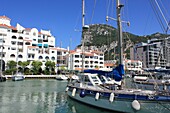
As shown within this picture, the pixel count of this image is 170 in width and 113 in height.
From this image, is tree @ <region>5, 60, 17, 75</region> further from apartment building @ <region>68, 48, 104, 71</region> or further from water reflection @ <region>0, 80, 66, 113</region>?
water reflection @ <region>0, 80, 66, 113</region>

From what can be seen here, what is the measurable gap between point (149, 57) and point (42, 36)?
87321mm

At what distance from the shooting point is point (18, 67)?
249 feet

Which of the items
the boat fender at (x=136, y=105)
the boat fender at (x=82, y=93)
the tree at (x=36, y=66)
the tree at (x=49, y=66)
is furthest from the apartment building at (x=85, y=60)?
the boat fender at (x=136, y=105)

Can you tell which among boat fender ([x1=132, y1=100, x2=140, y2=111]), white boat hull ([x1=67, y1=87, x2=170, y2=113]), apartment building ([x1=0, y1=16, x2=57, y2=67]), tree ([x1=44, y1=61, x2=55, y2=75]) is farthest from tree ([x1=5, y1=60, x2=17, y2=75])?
boat fender ([x1=132, y1=100, x2=140, y2=111])

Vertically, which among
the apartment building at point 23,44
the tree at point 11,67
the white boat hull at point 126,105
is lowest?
the white boat hull at point 126,105

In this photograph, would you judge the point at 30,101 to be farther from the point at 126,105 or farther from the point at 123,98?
the point at 126,105

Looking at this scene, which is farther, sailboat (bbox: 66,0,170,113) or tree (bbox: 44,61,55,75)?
tree (bbox: 44,61,55,75)

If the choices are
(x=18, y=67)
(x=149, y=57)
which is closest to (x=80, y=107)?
(x=18, y=67)

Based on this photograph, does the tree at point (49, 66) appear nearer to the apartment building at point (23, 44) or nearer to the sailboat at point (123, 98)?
the apartment building at point (23, 44)

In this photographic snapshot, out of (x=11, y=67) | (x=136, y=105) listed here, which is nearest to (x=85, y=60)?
(x=11, y=67)

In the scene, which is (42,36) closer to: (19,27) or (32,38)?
(32,38)

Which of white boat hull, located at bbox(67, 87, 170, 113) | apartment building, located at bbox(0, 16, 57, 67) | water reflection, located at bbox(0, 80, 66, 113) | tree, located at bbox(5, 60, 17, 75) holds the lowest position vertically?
water reflection, located at bbox(0, 80, 66, 113)

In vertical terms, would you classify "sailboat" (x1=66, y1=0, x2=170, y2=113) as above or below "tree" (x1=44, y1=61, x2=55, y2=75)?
below

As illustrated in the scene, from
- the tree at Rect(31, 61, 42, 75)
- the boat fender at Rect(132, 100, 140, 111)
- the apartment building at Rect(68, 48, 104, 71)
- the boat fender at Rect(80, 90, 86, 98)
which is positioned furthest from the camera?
the apartment building at Rect(68, 48, 104, 71)
